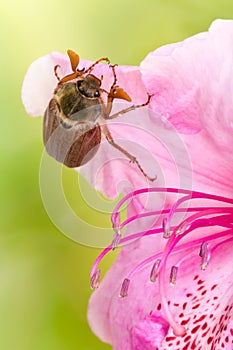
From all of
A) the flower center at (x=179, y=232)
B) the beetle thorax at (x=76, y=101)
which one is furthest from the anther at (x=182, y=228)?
the beetle thorax at (x=76, y=101)

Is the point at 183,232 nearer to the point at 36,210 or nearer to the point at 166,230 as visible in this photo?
the point at 166,230

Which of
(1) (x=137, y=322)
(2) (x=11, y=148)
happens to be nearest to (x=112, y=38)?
(2) (x=11, y=148)

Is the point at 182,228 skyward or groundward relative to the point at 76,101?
groundward

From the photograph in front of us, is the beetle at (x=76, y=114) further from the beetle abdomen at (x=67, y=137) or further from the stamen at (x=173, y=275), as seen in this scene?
the stamen at (x=173, y=275)

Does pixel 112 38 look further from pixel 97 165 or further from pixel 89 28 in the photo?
pixel 97 165

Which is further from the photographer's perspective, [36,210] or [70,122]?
[36,210]

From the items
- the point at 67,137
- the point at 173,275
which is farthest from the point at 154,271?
the point at 67,137

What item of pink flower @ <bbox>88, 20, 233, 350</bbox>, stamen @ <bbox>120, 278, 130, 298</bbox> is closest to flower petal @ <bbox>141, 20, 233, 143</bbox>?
pink flower @ <bbox>88, 20, 233, 350</bbox>
